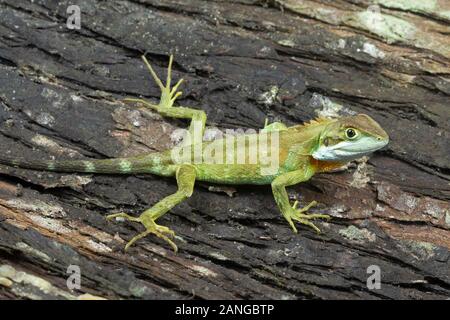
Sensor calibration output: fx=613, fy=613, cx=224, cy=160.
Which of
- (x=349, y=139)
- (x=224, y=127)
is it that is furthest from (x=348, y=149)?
(x=224, y=127)

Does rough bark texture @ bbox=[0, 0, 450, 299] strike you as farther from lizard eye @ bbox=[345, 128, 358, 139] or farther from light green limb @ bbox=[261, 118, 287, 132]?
lizard eye @ bbox=[345, 128, 358, 139]

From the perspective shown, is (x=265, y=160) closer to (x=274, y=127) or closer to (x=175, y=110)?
(x=274, y=127)

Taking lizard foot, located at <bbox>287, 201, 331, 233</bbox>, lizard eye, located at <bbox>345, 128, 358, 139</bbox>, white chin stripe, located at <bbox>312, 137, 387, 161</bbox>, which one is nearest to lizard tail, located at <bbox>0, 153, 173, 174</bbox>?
lizard foot, located at <bbox>287, 201, 331, 233</bbox>

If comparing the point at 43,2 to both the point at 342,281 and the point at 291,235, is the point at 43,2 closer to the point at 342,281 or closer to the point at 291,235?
the point at 291,235

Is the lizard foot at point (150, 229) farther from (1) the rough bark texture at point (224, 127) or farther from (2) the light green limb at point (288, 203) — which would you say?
(2) the light green limb at point (288, 203)

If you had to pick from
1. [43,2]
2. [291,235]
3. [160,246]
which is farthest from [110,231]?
[43,2]

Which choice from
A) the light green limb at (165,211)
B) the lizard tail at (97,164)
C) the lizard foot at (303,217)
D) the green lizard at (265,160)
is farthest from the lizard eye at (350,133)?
the lizard tail at (97,164)

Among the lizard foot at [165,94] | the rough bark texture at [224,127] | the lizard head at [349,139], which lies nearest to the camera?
the rough bark texture at [224,127]
